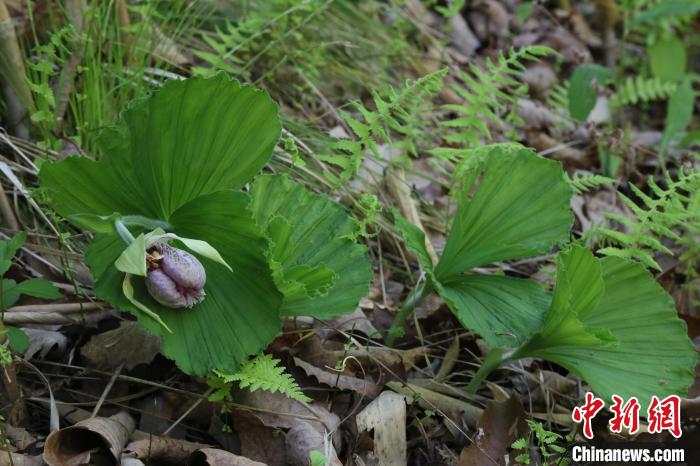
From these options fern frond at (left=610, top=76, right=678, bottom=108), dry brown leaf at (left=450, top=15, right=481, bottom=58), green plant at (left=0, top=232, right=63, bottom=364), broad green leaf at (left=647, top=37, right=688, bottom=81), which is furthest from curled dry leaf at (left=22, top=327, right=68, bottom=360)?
broad green leaf at (left=647, top=37, right=688, bottom=81)

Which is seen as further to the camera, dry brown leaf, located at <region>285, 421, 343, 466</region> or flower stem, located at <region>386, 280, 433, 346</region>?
flower stem, located at <region>386, 280, 433, 346</region>

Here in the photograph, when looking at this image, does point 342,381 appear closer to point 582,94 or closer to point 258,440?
point 258,440

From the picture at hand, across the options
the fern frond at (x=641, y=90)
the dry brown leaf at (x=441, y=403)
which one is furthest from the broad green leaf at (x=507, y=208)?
the fern frond at (x=641, y=90)

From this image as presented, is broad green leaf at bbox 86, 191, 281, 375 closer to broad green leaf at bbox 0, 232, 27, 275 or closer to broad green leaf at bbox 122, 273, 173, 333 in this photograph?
broad green leaf at bbox 122, 273, 173, 333

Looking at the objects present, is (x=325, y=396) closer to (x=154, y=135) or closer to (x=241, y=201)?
(x=241, y=201)

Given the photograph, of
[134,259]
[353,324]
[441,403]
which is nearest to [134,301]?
[134,259]

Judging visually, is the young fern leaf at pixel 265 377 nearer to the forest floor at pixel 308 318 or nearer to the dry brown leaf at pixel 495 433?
the forest floor at pixel 308 318
